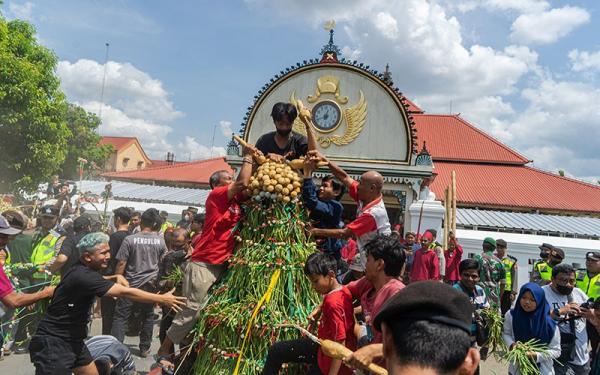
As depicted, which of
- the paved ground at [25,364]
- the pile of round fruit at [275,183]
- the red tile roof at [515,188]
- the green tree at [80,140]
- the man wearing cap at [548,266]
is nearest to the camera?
the pile of round fruit at [275,183]

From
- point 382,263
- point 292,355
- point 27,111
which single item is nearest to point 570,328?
point 382,263

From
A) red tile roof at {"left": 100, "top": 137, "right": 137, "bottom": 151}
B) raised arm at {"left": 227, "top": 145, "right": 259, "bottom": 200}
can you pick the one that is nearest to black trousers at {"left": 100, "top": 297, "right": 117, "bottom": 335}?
raised arm at {"left": 227, "top": 145, "right": 259, "bottom": 200}

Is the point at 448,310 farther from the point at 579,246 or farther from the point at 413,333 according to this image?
the point at 579,246

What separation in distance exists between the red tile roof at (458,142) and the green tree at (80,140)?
24.6m

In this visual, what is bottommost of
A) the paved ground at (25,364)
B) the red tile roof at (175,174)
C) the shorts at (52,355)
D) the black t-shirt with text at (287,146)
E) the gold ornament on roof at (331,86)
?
the paved ground at (25,364)

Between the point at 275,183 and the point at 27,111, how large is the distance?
17774mm

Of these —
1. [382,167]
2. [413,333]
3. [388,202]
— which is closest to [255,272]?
[413,333]

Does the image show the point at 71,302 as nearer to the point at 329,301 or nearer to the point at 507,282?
Answer: the point at 329,301

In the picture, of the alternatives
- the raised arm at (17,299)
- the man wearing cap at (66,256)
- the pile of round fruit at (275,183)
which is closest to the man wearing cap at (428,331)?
the pile of round fruit at (275,183)

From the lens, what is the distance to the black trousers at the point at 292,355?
9.59 feet

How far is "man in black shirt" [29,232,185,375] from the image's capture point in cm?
330

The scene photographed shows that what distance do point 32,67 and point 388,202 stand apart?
15.1 meters

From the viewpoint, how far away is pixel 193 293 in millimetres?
3482

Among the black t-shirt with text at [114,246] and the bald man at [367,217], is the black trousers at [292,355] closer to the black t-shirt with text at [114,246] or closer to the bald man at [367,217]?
the bald man at [367,217]
